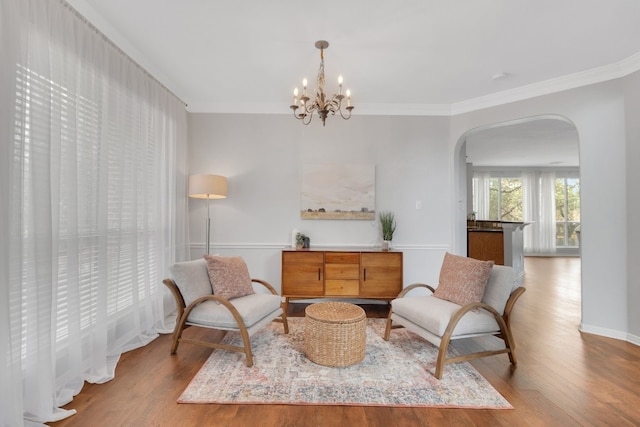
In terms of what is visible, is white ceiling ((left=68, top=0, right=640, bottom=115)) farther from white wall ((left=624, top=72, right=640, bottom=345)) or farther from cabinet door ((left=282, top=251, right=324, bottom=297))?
cabinet door ((left=282, top=251, right=324, bottom=297))

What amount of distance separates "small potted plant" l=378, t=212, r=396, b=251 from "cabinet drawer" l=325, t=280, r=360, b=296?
0.61 m

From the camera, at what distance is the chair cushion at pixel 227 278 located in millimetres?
2664

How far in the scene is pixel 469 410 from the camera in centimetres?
183

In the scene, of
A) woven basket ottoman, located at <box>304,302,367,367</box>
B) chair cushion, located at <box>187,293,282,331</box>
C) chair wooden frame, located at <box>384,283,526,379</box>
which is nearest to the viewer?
chair wooden frame, located at <box>384,283,526,379</box>

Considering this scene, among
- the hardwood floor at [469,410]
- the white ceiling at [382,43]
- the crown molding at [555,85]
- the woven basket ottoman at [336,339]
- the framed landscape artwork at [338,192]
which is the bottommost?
the hardwood floor at [469,410]

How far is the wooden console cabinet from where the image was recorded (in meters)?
3.56

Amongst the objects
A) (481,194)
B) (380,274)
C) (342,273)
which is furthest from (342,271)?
(481,194)

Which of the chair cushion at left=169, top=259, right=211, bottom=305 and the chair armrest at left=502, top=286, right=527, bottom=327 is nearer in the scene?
the chair armrest at left=502, top=286, right=527, bottom=327

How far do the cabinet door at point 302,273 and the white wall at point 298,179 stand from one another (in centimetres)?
46

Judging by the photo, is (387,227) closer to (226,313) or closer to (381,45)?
(381,45)

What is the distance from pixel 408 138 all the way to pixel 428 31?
1.74 meters

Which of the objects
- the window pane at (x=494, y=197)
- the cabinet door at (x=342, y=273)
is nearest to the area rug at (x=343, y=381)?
the cabinet door at (x=342, y=273)

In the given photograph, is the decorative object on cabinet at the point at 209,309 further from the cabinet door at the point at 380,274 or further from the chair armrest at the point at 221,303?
the cabinet door at the point at 380,274

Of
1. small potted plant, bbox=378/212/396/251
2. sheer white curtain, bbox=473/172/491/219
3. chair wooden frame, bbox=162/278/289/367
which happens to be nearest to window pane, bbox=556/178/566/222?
sheer white curtain, bbox=473/172/491/219
